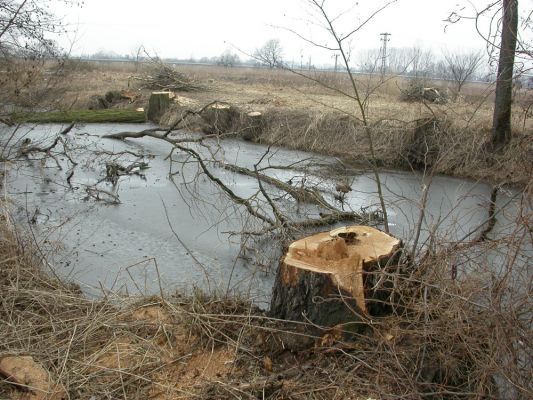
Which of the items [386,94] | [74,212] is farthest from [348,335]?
[386,94]

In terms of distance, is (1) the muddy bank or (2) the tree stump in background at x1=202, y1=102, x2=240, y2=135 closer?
(1) the muddy bank

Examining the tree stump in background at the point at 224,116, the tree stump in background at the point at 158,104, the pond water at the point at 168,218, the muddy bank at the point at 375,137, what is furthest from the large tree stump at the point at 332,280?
the tree stump in background at the point at 158,104

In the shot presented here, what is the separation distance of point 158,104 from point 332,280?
48.5 feet

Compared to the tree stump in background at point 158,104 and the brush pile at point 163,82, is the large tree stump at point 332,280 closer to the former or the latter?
the tree stump in background at point 158,104

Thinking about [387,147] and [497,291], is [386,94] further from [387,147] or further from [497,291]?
[497,291]

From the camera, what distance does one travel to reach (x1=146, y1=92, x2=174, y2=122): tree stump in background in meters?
17.0

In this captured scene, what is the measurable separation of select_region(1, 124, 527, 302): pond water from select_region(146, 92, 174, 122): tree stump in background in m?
5.39

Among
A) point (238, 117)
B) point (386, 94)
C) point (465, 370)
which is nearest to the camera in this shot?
point (465, 370)

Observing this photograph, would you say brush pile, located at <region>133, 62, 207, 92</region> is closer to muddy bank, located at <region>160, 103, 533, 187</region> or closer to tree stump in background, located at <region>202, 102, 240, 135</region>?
muddy bank, located at <region>160, 103, 533, 187</region>

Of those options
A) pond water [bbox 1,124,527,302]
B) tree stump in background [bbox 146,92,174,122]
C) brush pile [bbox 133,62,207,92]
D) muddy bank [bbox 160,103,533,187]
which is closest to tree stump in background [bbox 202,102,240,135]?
muddy bank [bbox 160,103,533,187]

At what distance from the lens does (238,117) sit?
14.9m

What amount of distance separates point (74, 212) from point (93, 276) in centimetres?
264

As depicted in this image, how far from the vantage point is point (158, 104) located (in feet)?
56.5

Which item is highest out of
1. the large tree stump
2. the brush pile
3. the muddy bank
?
the brush pile
